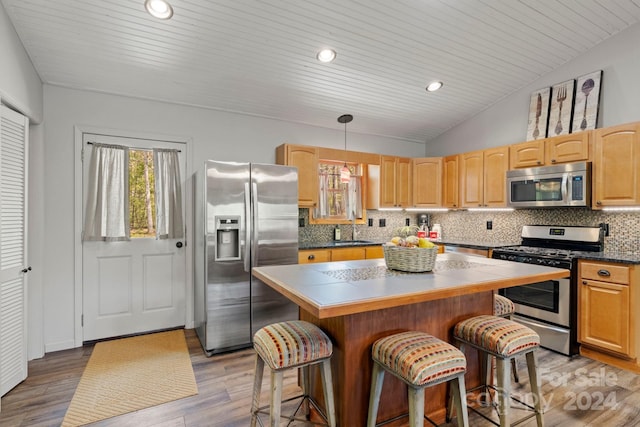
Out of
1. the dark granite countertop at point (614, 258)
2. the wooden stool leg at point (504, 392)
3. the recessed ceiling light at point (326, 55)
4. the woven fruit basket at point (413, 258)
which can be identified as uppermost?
the recessed ceiling light at point (326, 55)

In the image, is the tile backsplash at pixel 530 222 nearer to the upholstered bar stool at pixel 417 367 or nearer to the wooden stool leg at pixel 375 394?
the upholstered bar stool at pixel 417 367

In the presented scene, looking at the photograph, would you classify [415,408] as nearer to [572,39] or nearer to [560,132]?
[560,132]

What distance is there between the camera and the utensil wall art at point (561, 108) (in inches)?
141

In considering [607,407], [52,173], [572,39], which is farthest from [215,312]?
[572,39]

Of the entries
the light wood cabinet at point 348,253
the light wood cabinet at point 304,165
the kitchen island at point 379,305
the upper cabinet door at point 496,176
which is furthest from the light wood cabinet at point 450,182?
the kitchen island at point 379,305

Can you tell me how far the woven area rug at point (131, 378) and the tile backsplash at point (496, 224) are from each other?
1995 millimetres

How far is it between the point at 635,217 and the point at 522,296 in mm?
1268

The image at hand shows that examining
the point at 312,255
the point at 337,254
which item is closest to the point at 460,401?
the point at 312,255

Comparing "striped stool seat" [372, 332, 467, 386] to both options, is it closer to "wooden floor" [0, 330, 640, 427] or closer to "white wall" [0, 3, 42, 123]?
"wooden floor" [0, 330, 640, 427]

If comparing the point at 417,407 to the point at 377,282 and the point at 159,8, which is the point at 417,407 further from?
the point at 159,8

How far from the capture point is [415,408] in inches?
57.8

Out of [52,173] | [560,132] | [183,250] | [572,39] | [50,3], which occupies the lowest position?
[183,250]

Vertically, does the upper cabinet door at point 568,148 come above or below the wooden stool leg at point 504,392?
above

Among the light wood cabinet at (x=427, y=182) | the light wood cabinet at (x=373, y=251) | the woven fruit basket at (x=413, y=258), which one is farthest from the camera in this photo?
the light wood cabinet at (x=427, y=182)
